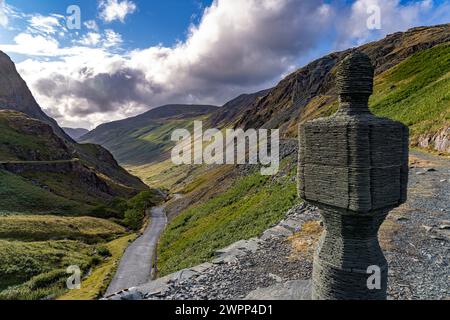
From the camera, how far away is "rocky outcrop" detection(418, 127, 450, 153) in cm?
3492

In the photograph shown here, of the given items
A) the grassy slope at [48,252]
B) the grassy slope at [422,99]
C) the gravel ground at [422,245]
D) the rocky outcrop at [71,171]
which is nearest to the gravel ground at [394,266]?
the gravel ground at [422,245]

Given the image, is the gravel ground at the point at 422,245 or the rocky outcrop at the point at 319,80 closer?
the gravel ground at the point at 422,245

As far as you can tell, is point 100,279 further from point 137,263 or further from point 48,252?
point 48,252

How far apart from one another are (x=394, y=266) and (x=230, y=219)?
25924 mm

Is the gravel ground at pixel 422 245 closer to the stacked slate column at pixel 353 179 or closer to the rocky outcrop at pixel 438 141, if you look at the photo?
the stacked slate column at pixel 353 179

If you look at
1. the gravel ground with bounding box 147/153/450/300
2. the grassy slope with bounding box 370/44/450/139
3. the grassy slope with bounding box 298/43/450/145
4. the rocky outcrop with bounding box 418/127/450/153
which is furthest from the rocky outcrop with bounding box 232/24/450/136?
the gravel ground with bounding box 147/153/450/300

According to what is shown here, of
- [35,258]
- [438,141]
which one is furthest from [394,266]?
[35,258]

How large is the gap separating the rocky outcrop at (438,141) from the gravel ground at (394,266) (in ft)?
63.2

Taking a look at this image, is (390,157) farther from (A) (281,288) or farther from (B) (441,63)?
(B) (441,63)

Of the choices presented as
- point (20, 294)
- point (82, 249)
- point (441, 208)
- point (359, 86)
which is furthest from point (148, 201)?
point (359, 86)

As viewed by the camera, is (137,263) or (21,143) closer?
(137,263)

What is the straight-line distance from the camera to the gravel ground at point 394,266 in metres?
11.4

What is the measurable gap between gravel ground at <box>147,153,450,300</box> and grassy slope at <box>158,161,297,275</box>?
322 inches

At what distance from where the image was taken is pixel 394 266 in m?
12.6
